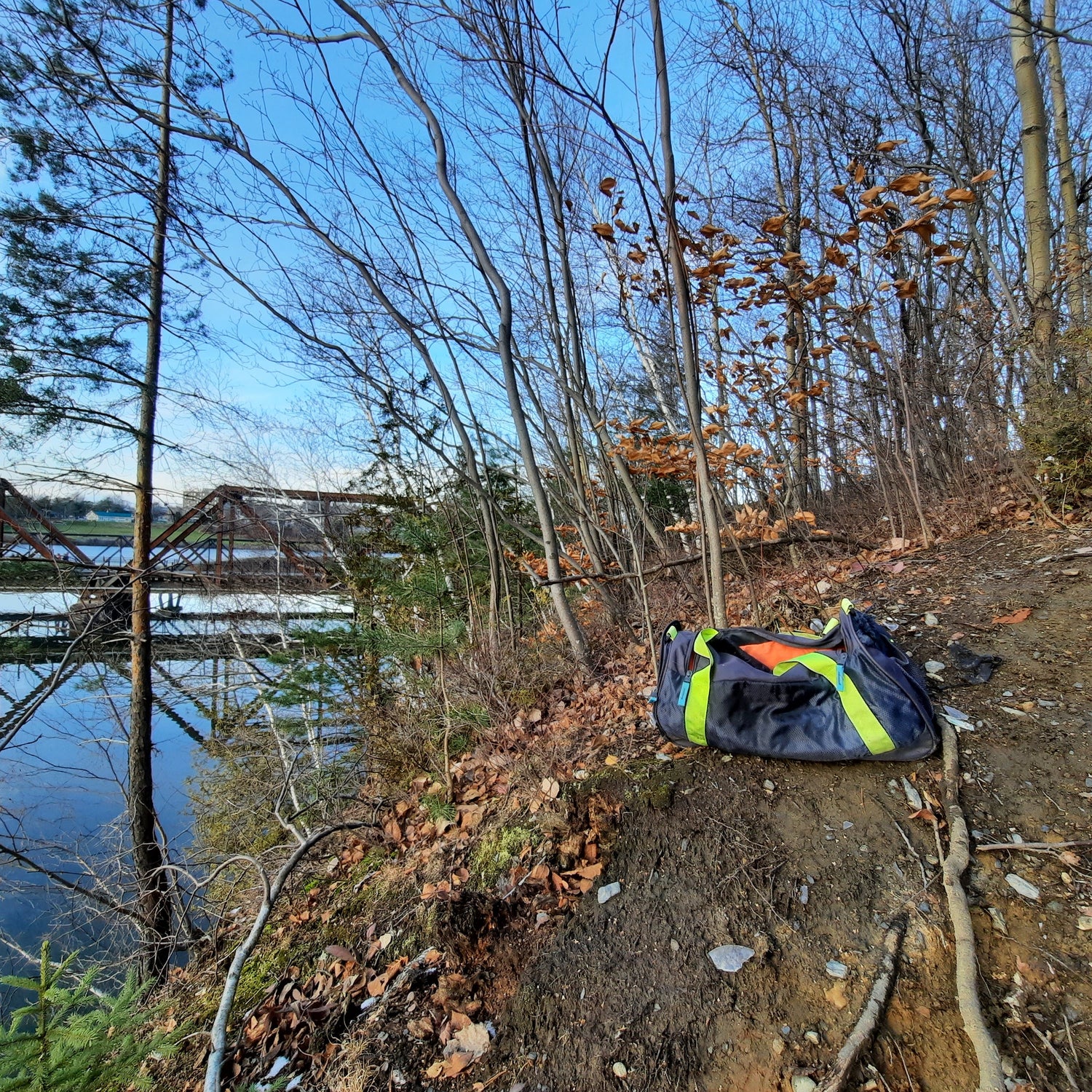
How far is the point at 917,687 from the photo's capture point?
2.07 meters

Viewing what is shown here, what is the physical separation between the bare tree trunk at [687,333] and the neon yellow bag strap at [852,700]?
0.59 m

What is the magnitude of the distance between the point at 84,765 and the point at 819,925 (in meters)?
9.72

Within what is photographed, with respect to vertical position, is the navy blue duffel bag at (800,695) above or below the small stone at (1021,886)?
above

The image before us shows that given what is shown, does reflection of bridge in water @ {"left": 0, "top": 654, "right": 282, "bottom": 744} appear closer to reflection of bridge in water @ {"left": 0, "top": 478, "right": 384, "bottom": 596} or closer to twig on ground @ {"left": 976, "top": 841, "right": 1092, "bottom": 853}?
reflection of bridge in water @ {"left": 0, "top": 478, "right": 384, "bottom": 596}

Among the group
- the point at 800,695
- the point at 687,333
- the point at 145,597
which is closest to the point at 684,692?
the point at 800,695

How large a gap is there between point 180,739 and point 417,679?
1018 cm

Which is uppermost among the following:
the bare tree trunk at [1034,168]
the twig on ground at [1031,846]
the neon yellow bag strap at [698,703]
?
the bare tree trunk at [1034,168]

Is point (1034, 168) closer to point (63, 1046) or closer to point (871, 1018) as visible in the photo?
point (871, 1018)

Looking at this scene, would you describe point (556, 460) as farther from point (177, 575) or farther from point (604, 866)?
point (177, 575)

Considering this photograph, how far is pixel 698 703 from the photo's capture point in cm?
232

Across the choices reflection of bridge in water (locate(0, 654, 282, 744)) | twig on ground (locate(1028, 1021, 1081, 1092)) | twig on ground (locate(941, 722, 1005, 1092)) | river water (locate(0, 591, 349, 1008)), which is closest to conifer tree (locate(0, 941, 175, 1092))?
twig on ground (locate(941, 722, 1005, 1092))

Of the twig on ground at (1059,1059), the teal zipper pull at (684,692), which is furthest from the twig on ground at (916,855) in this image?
the teal zipper pull at (684,692)

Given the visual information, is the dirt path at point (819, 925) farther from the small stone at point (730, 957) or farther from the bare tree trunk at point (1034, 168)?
the bare tree trunk at point (1034, 168)

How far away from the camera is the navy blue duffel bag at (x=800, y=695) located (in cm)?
202
